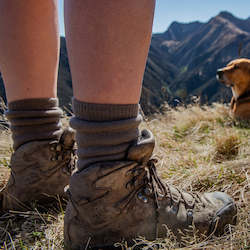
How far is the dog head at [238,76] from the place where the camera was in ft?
8.93

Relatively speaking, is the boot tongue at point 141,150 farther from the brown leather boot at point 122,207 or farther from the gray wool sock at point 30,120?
the gray wool sock at point 30,120

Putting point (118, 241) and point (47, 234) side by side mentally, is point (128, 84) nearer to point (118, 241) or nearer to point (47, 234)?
point (118, 241)

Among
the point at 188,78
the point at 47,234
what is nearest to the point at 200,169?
the point at 47,234

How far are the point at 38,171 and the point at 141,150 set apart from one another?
435 millimetres

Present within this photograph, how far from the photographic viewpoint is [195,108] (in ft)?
10.2

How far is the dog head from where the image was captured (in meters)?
2.72

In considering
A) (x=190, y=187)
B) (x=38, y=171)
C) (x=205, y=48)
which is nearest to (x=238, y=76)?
(x=190, y=187)

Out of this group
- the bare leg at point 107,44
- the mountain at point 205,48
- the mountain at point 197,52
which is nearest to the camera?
the bare leg at point 107,44

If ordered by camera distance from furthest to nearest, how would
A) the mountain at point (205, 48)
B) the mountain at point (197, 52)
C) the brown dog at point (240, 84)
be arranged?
1. the mountain at point (205, 48)
2. the mountain at point (197, 52)
3. the brown dog at point (240, 84)

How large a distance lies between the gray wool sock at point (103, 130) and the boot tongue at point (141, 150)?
0.02m

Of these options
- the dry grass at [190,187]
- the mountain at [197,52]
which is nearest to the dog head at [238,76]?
the dry grass at [190,187]

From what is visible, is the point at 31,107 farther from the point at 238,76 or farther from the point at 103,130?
the point at 238,76

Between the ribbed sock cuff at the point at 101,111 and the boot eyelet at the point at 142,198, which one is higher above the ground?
the ribbed sock cuff at the point at 101,111

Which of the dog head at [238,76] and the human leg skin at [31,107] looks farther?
the dog head at [238,76]
